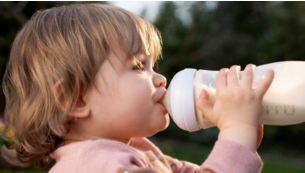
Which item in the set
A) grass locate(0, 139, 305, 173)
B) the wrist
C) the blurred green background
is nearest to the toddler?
the wrist

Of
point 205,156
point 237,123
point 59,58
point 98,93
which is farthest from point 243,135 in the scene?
point 205,156

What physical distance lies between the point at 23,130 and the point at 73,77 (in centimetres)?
23

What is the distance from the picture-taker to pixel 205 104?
1609 millimetres

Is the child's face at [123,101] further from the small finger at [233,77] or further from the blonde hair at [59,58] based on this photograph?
the small finger at [233,77]

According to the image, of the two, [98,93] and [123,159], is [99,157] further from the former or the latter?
[98,93]

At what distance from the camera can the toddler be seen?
1567 mm

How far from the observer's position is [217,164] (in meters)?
1.53

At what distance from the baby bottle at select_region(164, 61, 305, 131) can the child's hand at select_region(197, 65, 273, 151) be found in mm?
33

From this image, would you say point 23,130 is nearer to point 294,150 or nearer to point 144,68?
point 144,68

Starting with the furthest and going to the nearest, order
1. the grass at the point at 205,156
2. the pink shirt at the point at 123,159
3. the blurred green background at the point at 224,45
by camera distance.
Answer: the blurred green background at the point at 224,45, the grass at the point at 205,156, the pink shirt at the point at 123,159

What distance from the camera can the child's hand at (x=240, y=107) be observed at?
1553mm

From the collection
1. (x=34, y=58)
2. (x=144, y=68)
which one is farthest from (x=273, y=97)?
(x=34, y=58)

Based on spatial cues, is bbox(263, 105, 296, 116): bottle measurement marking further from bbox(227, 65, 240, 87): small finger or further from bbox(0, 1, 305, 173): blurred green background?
bbox(0, 1, 305, 173): blurred green background

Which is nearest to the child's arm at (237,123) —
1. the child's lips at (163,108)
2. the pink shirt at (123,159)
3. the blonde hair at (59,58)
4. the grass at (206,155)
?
the pink shirt at (123,159)
